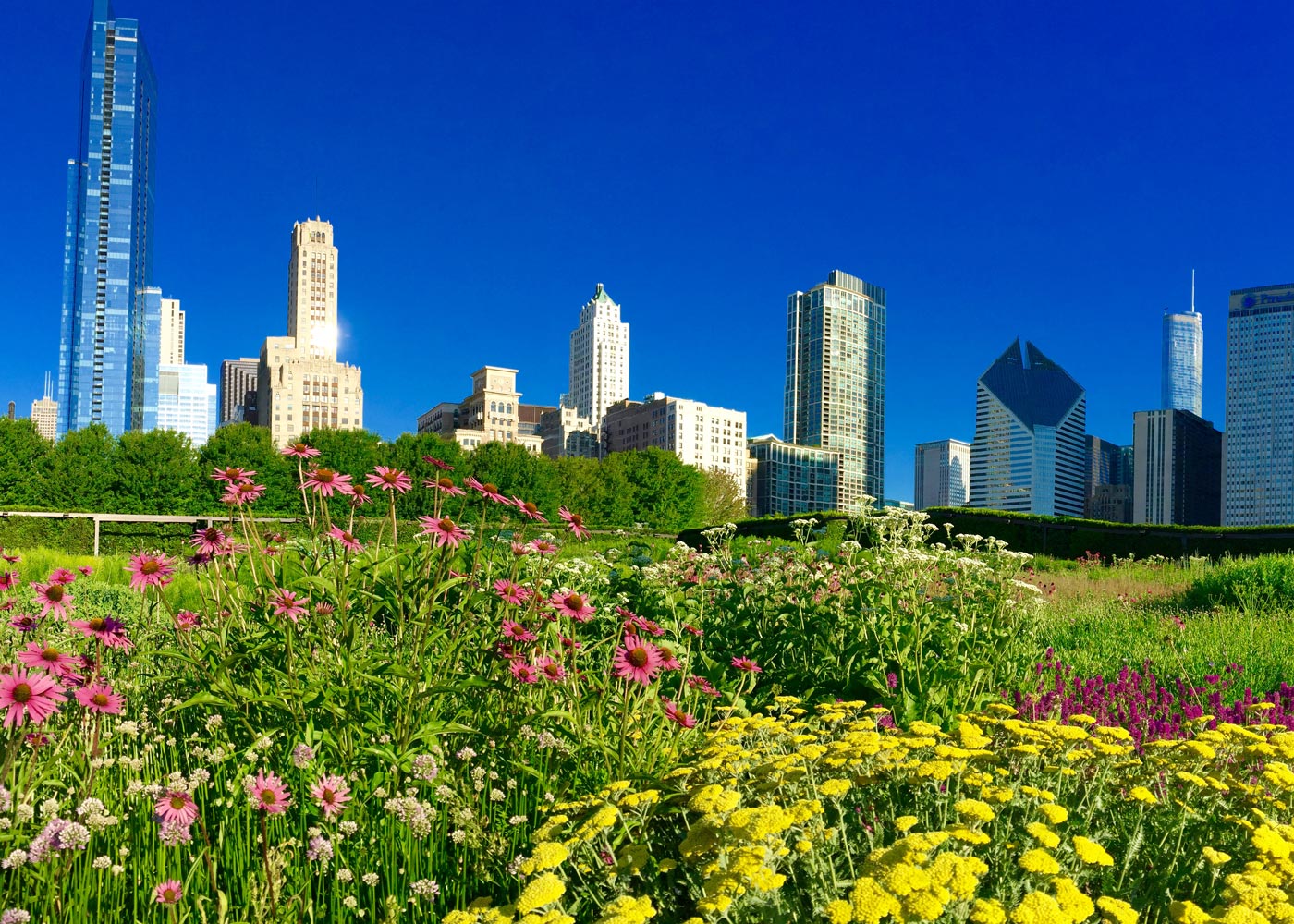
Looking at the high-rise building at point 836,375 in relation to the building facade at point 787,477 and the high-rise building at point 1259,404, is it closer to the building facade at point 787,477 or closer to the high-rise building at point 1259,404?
the building facade at point 787,477

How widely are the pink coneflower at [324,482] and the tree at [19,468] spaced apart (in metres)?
34.5

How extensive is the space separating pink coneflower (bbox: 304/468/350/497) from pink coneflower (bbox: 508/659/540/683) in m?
0.85

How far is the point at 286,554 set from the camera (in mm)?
3342

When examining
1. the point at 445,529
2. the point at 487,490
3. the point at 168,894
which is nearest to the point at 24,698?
the point at 168,894

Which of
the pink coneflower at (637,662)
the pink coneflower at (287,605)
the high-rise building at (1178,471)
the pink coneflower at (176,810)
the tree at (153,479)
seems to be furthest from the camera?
the high-rise building at (1178,471)

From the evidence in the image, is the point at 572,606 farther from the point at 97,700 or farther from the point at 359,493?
the point at 97,700

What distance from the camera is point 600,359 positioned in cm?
17075

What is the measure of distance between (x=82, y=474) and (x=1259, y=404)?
705 feet

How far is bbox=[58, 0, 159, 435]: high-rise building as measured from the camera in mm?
141750

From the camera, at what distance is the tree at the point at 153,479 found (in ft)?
105

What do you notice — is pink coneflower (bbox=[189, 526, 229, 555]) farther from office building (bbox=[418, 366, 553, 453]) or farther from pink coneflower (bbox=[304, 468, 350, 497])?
office building (bbox=[418, 366, 553, 453])

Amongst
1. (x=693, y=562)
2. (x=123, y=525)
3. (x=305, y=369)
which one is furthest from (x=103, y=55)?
(x=693, y=562)

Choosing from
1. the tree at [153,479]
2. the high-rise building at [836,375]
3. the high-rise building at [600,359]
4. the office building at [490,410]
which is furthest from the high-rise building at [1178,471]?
the tree at [153,479]

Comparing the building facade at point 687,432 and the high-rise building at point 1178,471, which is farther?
the high-rise building at point 1178,471
